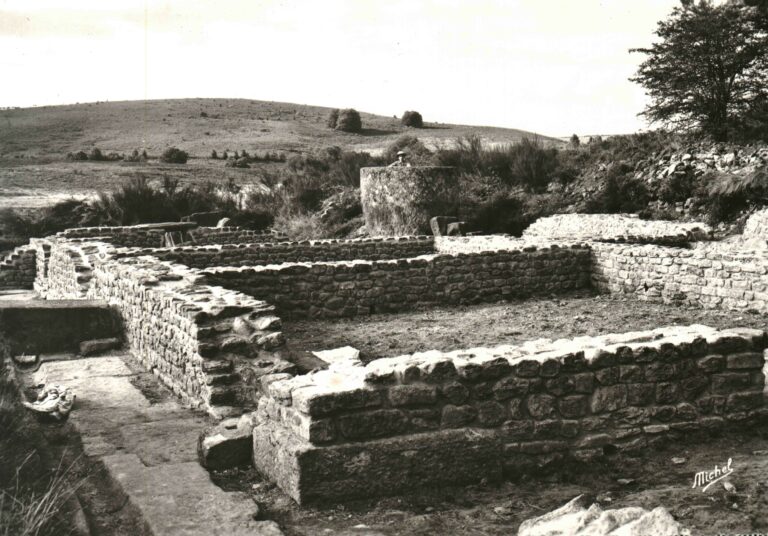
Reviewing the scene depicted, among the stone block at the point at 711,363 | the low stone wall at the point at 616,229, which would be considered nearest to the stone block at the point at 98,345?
the stone block at the point at 711,363

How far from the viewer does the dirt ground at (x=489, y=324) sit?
8828 mm

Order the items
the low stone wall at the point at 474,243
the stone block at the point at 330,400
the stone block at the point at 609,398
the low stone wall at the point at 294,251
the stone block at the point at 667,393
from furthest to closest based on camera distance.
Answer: the low stone wall at the point at 474,243
the low stone wall at the point at 294,251
the stone block at the point at 667,393
the stone block at the point at 609,398
the stone block at the point at 330,400

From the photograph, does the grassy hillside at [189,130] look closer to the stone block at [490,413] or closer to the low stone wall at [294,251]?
the low stone wall at [294,251]

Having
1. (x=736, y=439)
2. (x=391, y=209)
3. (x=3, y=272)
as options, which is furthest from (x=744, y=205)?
(x=3, y=272)

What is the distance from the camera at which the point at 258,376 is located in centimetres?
632

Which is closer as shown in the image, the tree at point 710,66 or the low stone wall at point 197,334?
the low stone wall at point 197,334

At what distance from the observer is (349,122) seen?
189 ft

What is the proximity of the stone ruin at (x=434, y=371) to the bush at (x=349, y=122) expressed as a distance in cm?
4664

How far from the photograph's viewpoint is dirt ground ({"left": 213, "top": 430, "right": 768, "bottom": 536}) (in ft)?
12.3

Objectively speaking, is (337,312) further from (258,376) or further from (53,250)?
(53,250)

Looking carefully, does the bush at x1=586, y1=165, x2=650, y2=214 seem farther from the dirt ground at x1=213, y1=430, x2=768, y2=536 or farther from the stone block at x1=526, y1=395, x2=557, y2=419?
the stone block at x1=526, y1=395, x2=557, y2=419

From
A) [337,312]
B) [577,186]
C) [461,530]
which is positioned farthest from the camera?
[577,186]

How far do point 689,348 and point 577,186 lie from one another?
56.4 ft

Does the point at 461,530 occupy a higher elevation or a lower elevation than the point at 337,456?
lower
